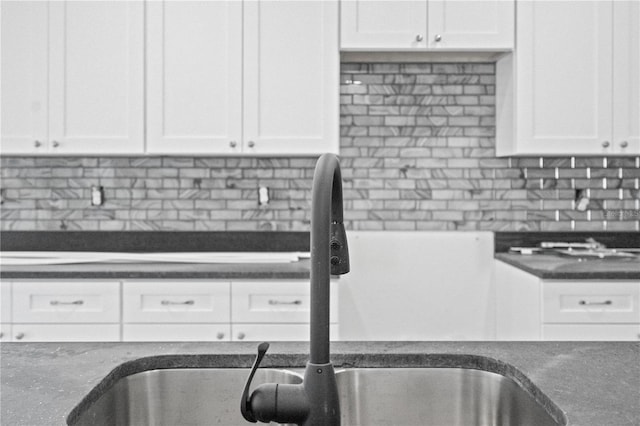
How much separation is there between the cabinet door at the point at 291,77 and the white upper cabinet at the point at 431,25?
5.2 inches

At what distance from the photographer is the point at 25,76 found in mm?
2982

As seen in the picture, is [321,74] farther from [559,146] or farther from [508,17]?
[559,146]

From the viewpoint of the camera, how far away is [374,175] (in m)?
3.32

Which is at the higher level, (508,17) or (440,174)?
(508,17)

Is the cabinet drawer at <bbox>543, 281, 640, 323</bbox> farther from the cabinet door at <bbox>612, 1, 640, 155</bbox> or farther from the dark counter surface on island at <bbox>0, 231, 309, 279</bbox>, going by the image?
the dark counter surface on island at <bbox>0, 231, 309, 279</bbox>

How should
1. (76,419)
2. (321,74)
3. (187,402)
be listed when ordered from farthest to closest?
1. (321,74)
2. (187,402)
3. (76,419)

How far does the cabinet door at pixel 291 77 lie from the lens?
9.70ft

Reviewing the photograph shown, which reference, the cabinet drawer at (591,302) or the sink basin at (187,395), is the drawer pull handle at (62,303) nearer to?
the sink basin at (187,395)

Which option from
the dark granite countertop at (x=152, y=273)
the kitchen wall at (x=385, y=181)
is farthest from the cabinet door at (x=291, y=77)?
the dark granite countertop at (x=152, y=273)

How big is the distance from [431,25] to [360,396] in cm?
224

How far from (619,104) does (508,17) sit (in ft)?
2.25

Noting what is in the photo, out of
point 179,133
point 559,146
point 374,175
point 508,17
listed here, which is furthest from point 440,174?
point 179,133

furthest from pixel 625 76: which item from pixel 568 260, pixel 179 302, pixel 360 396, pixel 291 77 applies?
pixel 360 396

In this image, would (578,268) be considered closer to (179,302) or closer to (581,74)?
(581,74)
